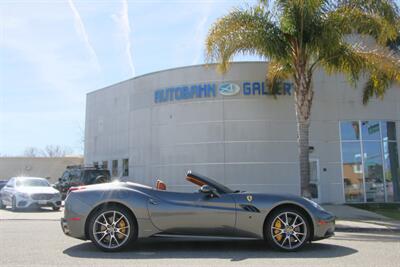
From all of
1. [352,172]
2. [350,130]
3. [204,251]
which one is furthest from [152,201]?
[350,130]

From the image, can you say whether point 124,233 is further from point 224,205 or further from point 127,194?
point 224,205

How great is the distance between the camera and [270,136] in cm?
1923

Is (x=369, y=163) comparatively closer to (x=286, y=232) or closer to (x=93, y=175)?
(x=93, y=175)

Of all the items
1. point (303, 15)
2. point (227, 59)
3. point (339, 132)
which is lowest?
point (339, 132)

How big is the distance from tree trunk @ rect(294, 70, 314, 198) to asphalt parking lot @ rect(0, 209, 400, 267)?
17.5 ft

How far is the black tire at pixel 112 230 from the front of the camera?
276 inches

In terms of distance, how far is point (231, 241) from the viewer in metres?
8.25

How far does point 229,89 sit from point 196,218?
13.1m

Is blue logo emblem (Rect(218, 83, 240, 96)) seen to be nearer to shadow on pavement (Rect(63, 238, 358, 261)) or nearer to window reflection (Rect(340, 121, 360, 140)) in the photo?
window reflection (Rect(340, 121, 360, 140))

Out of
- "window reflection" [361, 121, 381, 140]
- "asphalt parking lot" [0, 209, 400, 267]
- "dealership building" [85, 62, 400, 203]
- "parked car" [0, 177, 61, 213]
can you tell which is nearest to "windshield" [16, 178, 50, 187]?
"parked car" [0, 177, 61, 213]

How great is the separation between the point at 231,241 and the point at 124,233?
222 cm

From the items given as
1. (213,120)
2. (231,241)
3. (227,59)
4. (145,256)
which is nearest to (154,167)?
(213,120)

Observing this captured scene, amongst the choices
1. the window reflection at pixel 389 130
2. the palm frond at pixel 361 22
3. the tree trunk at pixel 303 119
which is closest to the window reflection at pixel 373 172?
the window reflection at pixel 389 130

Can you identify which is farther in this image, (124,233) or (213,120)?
(213,120)
